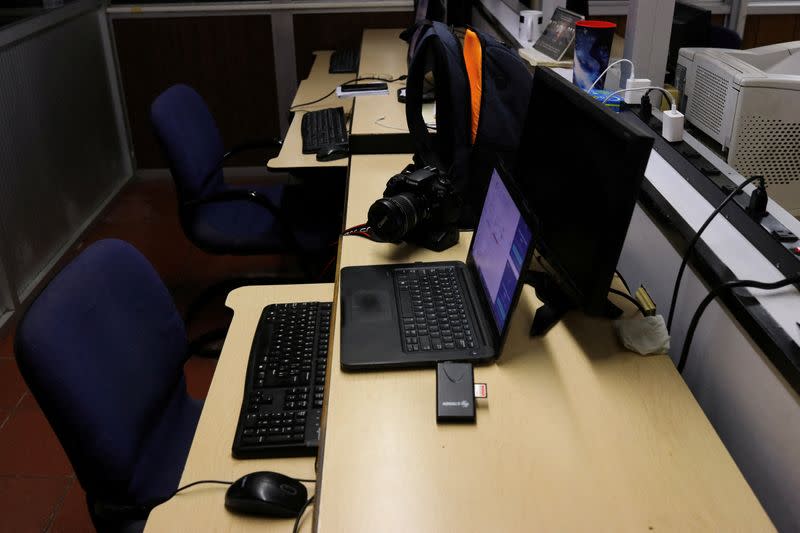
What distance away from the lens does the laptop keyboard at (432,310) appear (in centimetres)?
131

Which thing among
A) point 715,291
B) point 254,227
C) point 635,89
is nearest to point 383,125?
point 254,227

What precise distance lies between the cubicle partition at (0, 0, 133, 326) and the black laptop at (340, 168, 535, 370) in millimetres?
2101

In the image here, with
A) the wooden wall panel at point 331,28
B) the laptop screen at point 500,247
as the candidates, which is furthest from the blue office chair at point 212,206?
the wooden wall panel at point 331,28

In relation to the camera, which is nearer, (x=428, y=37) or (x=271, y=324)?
(x=271, y=324)

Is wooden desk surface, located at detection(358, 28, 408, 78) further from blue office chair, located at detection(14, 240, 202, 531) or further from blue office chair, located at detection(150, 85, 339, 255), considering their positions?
blue office chair, located at detection(14, 240, 202, 531)

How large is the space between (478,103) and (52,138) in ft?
8.27

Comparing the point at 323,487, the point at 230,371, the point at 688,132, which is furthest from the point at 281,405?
the point at 688,132

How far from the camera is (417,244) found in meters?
1.69

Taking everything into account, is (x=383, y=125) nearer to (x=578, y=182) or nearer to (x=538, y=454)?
(x=578, y=182)

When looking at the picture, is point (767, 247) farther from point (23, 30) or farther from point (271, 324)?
point (23, 30)

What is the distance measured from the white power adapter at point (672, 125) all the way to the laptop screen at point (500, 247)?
2.06 ft

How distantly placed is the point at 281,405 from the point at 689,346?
803mm

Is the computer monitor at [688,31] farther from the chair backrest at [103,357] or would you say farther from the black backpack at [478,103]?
the chair backrest at [103,357]

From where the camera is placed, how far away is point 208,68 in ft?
14.0
